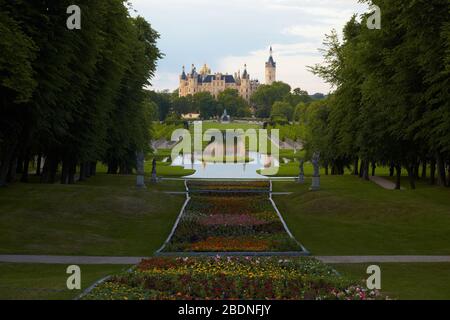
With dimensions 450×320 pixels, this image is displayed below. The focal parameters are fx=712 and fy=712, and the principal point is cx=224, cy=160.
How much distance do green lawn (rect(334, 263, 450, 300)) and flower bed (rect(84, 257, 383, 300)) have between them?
110cm

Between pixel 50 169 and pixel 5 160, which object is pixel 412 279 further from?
pixel 50 169

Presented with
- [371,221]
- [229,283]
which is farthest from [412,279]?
[371,221]

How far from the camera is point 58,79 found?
30125 millimetres

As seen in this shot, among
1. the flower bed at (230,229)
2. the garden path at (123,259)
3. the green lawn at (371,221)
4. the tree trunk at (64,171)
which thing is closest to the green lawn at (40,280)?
the garden path at (123,259)

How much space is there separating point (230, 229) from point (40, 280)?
12.0 meters

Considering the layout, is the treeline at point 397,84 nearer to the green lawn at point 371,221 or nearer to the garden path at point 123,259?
the green lawn at point 371,221

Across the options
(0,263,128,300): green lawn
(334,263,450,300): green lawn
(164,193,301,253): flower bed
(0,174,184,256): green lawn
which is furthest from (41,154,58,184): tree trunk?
(334,263,450,300): green lawn

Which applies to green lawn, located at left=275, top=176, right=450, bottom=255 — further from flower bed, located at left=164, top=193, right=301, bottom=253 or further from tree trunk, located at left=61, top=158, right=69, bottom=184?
tree trunk, located at left=61, top=158, right=69, bottom=184

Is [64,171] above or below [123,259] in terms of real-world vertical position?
above

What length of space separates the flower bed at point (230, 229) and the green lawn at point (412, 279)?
410 cm

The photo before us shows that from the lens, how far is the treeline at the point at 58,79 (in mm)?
25484

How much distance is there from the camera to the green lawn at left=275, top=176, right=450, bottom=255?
24.2 m

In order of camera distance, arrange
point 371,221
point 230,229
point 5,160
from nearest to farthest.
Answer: point 230,229 < point 371,221 < point 5,160
